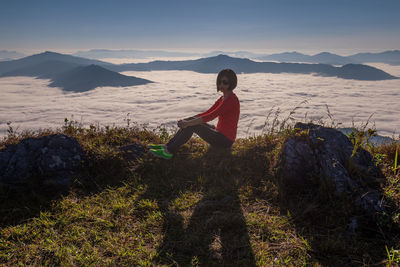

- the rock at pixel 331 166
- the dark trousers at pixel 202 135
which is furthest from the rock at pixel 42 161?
the rock at pixel 331 166

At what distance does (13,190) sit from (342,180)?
5.61 m

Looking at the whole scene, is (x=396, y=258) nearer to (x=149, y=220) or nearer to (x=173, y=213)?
(x=173, y=213)

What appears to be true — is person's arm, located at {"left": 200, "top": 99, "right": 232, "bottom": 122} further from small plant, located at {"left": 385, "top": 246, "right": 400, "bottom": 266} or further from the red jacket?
small plant, located at {"left": 385, "top": 246, "right": 400, "bottom": 266}

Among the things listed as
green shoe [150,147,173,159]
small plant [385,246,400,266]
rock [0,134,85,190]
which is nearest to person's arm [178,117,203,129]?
green shoe [150,147,173,159]

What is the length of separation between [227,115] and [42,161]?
3862 mm

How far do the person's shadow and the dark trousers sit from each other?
0.39 meters

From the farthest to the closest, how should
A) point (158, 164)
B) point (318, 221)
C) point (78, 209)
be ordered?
point (158, 164)
point (78, 209)
point (318, 221)

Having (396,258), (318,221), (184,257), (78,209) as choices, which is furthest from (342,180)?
(78,209)

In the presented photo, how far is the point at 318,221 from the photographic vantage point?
122 inches

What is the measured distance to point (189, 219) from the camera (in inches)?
131

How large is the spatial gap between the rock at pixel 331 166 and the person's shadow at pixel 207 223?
106cm

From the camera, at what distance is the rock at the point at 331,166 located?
10.6 ft

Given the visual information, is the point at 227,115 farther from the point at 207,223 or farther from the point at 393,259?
the point at 393,259

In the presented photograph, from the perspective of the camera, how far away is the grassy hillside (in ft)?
8.71
